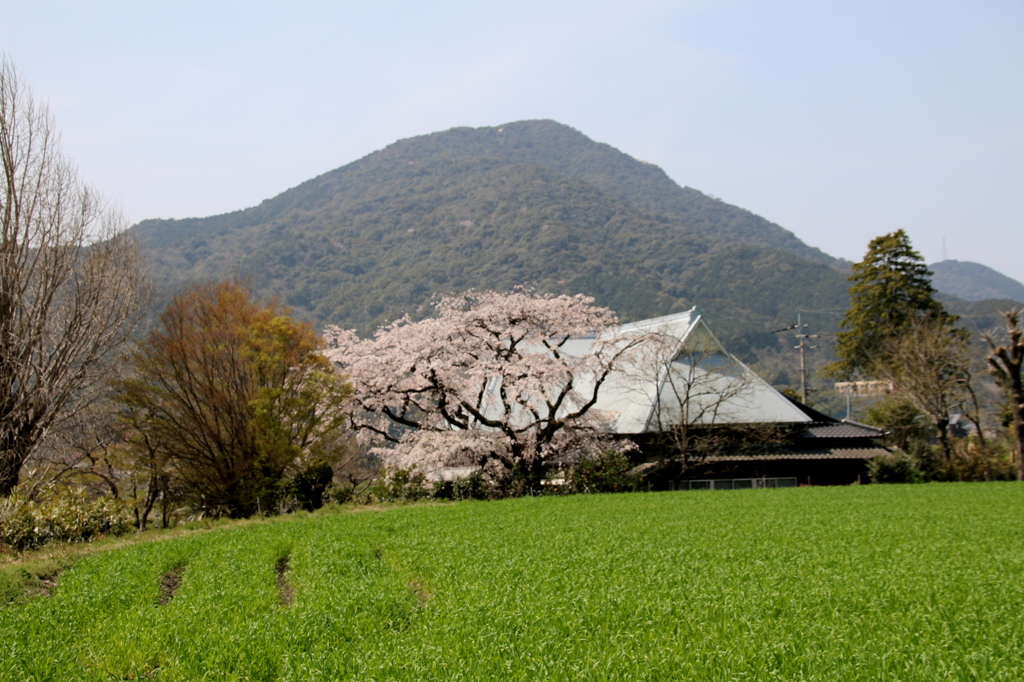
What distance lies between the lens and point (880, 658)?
17.7 feet

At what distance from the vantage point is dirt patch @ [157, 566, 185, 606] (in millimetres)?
9945

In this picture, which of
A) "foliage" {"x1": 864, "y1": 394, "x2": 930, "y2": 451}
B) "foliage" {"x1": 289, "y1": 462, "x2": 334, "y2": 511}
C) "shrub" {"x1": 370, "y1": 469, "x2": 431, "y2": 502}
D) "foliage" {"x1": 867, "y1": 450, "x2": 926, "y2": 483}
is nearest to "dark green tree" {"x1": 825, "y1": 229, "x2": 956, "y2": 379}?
"foliage" {"x1": 864, "y1": 394, "x2": 930, "y2": 451}

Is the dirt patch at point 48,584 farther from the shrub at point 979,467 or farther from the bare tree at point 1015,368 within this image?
the bare tree at point 1015,368

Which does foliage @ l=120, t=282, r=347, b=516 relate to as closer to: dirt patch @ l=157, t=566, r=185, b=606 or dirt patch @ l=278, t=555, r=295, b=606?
dirt patch @ l=278, t=555, r=295, b=606

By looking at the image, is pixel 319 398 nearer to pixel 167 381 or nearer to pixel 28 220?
pixel 167 381

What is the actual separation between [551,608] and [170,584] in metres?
7.05

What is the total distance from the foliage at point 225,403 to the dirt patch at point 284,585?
34.7ft

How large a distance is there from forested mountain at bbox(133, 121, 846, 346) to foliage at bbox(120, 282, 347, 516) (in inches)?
2078

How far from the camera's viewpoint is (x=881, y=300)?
4453 cm

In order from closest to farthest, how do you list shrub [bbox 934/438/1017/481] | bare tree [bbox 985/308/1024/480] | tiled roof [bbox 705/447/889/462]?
1. bare tree [bbox 985/308/1024/480]
2. tiled roof [bbox 705/447/889/462]
3. shrub [bbox 934/438/1017/481]

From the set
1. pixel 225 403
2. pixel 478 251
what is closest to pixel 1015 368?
pixel 225 403

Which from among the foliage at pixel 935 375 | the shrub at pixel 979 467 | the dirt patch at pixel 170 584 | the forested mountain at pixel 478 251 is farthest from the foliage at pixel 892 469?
the forested mountain at pixel 478 251

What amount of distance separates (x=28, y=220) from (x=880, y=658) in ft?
63.3

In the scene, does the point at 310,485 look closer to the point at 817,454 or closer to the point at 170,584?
the point at 170,584
